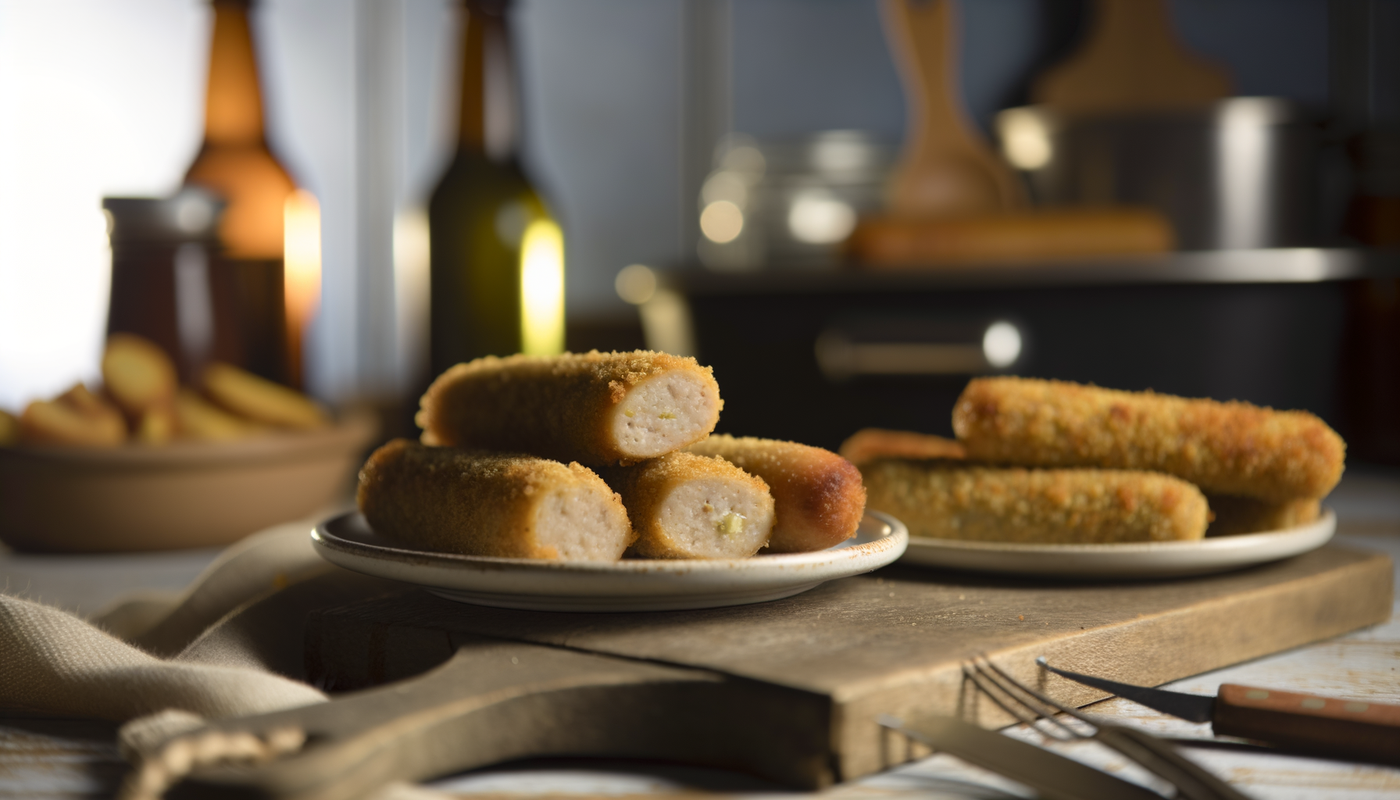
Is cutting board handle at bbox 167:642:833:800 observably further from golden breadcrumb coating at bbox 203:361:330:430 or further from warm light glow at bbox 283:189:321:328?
warm light glow at bbox 283:189:321:328

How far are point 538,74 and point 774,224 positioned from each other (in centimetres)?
60

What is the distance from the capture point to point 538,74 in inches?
95.4

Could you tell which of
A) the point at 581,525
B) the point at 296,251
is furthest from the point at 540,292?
the point at 581,525

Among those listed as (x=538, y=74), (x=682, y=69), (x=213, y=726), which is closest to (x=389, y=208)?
(x=538, y=74)

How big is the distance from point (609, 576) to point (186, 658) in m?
0.27

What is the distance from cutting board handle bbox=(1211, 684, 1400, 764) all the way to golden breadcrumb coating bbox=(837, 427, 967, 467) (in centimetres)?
34

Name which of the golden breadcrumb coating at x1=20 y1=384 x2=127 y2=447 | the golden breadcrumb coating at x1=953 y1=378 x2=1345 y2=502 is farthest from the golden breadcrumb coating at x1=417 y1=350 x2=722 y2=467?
the golden breadcrumb coating at x1=20 y1=384 x2=127 y2=447

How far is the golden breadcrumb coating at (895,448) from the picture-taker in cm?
91

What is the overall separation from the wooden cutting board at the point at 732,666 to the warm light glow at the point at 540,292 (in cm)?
77

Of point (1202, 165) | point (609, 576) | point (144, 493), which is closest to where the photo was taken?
point (609, 576)

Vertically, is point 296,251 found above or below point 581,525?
above

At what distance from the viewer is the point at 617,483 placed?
0.69m

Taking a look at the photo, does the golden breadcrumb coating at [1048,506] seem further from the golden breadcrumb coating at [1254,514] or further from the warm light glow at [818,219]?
the warm light glow at [818,219]

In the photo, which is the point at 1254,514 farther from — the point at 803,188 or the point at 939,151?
the point at 803,188
